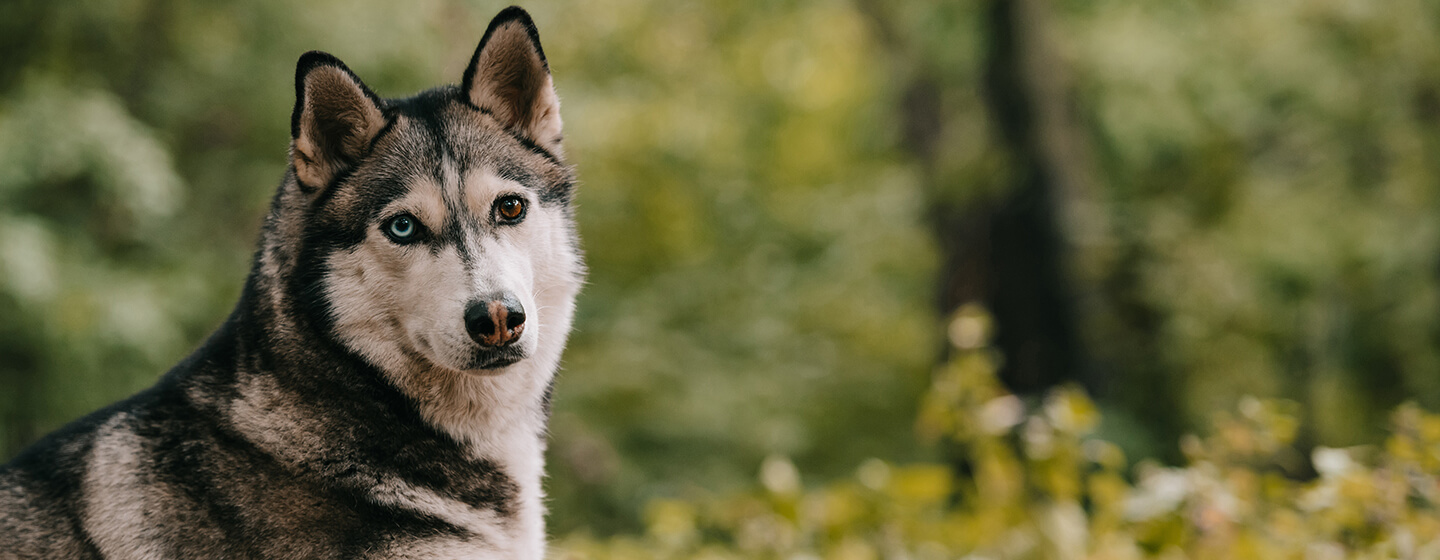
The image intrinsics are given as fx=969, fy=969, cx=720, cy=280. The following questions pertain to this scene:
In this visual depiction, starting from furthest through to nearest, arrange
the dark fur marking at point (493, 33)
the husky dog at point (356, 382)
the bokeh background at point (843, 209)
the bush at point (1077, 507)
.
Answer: the bokeh background at point (843, 209)
the bush at point (1077, 507)
the dark fur marking at point (493, 33)
the husky dog at point (356, 382)

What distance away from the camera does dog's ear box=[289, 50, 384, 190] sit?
6.70ft

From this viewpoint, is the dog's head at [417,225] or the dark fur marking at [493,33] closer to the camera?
the dog's head at [417,225]

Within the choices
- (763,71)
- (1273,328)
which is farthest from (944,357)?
(763,71)

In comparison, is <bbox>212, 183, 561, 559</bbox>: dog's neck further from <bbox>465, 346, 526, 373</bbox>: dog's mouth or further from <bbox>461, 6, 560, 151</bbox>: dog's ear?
<bbox>461, 6, 560, 151</bbox>: dog's ear

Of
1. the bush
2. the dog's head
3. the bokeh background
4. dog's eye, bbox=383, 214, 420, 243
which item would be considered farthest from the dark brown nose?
the bokeh background

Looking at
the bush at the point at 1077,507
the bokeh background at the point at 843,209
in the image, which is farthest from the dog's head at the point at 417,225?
the bokeh background at the point at 843,209

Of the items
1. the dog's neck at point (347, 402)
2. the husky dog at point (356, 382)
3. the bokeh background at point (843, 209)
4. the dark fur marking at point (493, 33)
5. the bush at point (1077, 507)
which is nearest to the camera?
the husky dog at point (356, 382)

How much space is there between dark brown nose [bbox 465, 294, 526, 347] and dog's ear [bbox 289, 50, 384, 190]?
507 millimetres

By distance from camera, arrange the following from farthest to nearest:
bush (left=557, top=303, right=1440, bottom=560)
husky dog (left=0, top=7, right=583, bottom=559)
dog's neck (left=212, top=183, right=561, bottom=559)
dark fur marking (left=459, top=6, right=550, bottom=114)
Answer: bush (left=557, top=303, right=1440, bottom=560)
dark fur marking (left=459, top=6, right=550, bottom=114)
dog's neck (left=212, top=183, right=561, bottom=559)
husky dog (left=0, top=7, right=583, bottom=559)

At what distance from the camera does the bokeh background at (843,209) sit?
16.7 feet

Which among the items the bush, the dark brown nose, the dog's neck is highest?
the bush

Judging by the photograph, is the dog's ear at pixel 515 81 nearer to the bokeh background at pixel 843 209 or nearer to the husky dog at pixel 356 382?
the husky dog at pixel 356 382

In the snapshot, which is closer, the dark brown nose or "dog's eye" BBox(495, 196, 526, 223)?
the dark brown nose

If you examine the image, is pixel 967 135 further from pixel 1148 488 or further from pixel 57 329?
pixel 57 329
